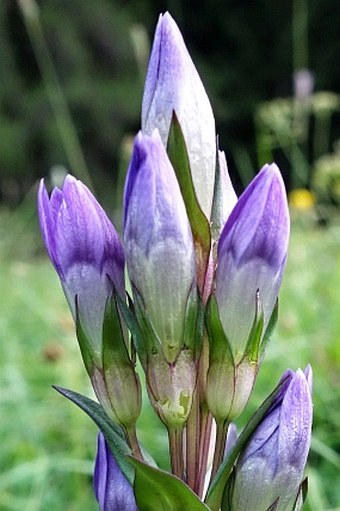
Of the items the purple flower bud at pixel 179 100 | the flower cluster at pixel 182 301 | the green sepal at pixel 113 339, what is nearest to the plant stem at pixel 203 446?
the flower cluster at pixel 182 301

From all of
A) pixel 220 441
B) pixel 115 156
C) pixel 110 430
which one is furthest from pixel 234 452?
pixel 115 156

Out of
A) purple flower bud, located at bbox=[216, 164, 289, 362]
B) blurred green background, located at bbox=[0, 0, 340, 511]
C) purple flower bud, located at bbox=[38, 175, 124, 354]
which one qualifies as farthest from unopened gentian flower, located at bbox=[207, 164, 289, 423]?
blurred green background, located at bbox=[0, 0, 340, 511]

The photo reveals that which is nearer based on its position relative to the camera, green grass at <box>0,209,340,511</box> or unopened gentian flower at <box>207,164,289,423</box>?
unopened gentian flower at <box>207,164,289,423</box>

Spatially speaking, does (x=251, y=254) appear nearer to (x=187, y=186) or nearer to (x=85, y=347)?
(x=187, y=186)

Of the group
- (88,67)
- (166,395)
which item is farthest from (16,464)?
(88,67)

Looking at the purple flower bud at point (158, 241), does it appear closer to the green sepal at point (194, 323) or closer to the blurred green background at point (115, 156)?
the green sepal at point (194, 323)

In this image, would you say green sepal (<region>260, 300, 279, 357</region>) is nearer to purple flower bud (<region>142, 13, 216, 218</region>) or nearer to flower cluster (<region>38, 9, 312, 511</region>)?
flower cluster (<region>38, 9, 312, 511</region>)

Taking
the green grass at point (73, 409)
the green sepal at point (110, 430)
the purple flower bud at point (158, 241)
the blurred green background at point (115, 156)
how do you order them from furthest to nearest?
the blurred green background at point (115, 156), the green grass at point (73, 409), the green sepal at point (110, 430), the purple flower bud at point (158, 241)

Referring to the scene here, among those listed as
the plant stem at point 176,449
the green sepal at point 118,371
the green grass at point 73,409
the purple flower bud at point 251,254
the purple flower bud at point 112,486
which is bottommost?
the green grass at point 73,409
